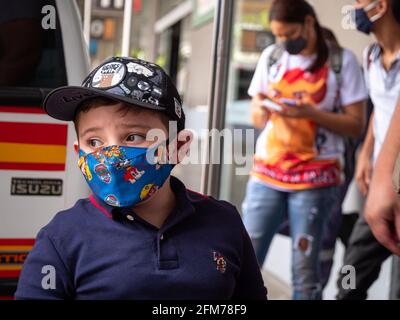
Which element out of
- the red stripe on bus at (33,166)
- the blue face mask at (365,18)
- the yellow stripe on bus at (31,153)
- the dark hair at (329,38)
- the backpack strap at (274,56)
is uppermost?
the blue face mask at (365,18)

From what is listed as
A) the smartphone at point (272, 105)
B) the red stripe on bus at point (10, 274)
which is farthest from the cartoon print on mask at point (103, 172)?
the smartphone at point (272, 105)

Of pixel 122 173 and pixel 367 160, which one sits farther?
pixel 367 160

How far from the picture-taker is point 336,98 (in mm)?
3830

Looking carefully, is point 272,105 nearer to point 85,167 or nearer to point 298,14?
point 298,14

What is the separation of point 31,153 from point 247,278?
38.3 inches

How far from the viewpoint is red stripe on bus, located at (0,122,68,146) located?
2.56 meters

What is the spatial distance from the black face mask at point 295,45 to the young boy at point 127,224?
1894 millimetres

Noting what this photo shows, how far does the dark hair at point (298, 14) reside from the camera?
3713mm

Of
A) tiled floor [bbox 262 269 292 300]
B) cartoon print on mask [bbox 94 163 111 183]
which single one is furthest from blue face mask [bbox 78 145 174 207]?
tiled floor [bbox 262 269 292 300]

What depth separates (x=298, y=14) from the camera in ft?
12.2

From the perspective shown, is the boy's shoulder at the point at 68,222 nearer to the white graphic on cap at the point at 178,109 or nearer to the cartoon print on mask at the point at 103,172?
the cartoon print on mask at the point at 103,172

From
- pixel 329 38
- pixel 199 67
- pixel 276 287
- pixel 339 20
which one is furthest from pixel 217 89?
pixel 199 67

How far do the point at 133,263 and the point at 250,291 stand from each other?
0.38 metres
